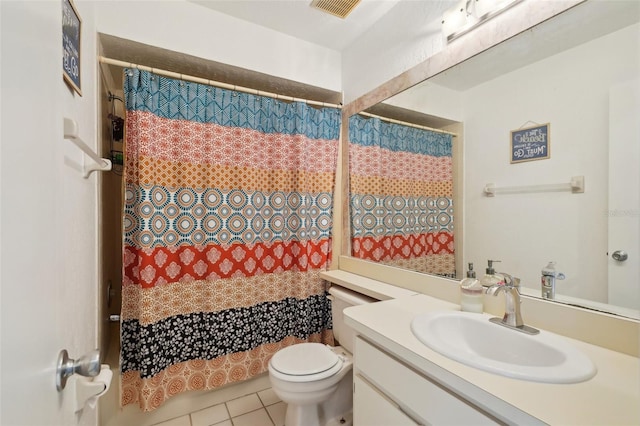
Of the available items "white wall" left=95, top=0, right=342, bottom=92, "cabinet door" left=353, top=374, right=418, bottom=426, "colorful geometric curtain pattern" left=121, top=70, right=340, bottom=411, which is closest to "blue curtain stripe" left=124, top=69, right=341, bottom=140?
"colorful geometric curtain pattern" left=121, top=70, right=340, bottom=411

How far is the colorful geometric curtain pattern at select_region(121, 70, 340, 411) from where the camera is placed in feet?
5.16

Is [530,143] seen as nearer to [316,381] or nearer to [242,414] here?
[316,381]

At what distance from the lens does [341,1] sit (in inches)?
61.9

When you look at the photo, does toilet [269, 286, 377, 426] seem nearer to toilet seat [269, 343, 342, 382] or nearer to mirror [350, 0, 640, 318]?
toilet seat [269, 343, 342, 382]

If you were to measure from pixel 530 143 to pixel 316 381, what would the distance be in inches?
54.7

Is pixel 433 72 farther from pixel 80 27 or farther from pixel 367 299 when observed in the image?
pixel 80 27

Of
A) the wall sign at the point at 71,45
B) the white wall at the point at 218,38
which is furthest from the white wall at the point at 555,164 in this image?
the wall sign at the point at 71,45

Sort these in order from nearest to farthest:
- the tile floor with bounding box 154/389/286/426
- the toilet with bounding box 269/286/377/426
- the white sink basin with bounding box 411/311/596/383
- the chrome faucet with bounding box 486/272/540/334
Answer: the white sink basin with bounding box 411/311/596/383, the chrome faucet with bounding box 486/272/540/334, the toilet with bounding box 269/286/377/426, the tile floor with bounding box 154/389/286/426

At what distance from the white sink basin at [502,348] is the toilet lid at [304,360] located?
640mm

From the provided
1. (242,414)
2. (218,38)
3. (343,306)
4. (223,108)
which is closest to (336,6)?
(218,38)

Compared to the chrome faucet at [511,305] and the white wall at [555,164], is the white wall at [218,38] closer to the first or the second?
the white wall at [555,164]

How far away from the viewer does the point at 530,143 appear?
111 centimetres

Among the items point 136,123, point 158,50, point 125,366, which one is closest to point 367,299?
point 125,366

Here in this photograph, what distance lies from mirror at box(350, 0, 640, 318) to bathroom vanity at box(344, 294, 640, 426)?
0.29m
